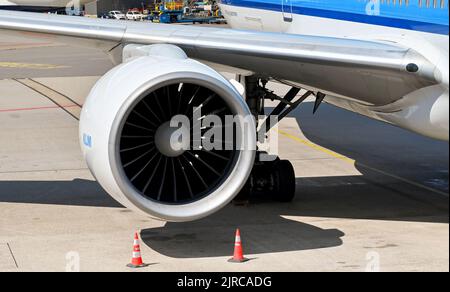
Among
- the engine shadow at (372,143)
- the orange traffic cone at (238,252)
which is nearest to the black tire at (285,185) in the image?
the engine shadow at (372,143)

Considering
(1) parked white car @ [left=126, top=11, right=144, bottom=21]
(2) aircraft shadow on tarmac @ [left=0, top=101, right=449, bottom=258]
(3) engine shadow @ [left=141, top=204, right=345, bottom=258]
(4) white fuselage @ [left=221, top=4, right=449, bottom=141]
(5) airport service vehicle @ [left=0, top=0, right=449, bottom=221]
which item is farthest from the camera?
(1) parked white car @ [left=126, top=11, right=144, bottom=21]

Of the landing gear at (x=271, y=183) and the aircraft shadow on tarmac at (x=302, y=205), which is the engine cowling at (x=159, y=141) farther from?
the landing gear at (x=271, y=183)

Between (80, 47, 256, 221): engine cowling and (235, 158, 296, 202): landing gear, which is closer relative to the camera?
(80, 47, 256, 221): engine cowling

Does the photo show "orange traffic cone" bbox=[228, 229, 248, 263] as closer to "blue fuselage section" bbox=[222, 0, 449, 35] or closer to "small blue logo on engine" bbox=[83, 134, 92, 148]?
"small blue logo on engine" bbox=[83, 134, 92, 148]

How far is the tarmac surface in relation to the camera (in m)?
8.36

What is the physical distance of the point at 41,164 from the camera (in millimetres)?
14094

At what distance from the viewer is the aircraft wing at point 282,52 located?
8.59 metres

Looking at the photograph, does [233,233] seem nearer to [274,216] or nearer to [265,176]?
[274,216]

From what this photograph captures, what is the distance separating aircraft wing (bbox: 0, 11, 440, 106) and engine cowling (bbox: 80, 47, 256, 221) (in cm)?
55

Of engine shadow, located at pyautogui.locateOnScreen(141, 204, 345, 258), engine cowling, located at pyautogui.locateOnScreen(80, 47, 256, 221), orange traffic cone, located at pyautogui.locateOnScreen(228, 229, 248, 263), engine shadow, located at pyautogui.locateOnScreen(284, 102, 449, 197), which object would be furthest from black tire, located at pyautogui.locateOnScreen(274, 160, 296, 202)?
orange traffic cone, located at pyautogui.locateOnScreen(228, 229, 248, 263)

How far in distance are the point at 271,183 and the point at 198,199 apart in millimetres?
2935
